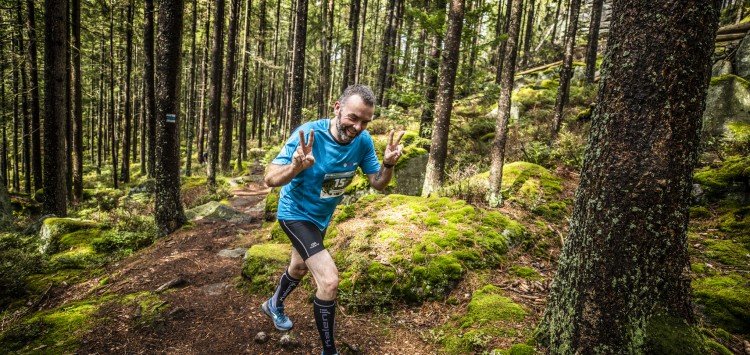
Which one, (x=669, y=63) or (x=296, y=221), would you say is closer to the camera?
(x=669, y=63)

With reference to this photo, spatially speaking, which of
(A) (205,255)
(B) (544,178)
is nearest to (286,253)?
(A) (205,255)

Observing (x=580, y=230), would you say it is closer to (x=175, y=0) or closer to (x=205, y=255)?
(x=205, y=255)

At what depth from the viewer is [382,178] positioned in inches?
143

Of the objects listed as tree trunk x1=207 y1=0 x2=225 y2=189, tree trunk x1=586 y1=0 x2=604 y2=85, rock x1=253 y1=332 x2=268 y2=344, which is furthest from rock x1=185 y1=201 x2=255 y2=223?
tree trunk x1=586 y1=0 x2=604 y2=85

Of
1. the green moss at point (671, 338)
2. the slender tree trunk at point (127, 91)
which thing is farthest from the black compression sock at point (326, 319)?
the slender tree trunk at point (127, 91)

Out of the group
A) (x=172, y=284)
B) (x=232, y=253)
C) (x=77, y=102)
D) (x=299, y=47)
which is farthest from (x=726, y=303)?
(x=77, y=102)

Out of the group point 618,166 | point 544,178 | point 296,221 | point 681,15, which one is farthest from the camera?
point 544,178

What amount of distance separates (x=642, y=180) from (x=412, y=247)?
306 cm

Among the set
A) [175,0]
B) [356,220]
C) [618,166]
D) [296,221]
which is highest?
[175,0]

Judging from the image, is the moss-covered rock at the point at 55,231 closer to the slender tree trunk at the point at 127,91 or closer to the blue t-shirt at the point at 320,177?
the blue t-shirt at the point at 320,177

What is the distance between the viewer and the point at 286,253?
5.48 m

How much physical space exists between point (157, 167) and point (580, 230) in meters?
8.25

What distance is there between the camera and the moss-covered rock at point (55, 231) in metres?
6.58

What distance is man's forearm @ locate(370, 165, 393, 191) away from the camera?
3584 mm
